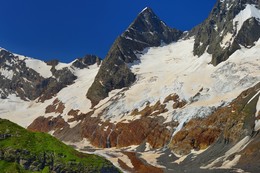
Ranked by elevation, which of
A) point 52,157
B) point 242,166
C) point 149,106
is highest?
point 149,106

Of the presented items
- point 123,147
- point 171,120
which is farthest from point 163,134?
point 123,147

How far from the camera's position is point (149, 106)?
18050 centimetres

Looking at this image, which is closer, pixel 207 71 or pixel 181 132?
pixel 181 132

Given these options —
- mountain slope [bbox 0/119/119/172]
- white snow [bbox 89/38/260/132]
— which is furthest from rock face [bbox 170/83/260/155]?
mountain slope [bbox 0/119/119/172]

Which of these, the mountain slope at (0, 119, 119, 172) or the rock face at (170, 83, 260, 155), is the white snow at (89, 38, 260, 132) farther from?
the mountain slope at (0, 119, 119, 172)

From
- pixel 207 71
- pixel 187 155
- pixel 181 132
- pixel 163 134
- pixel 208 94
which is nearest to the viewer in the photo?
pixel 187 155

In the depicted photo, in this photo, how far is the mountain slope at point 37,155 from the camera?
45.2 meters

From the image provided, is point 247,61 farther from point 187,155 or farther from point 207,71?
point 187,155

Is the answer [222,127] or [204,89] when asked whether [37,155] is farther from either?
[204,89]

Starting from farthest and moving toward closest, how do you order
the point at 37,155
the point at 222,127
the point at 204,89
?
the point at 204,89, the point at 222,127, the point at 37,155

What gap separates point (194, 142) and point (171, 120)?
29.5 meters

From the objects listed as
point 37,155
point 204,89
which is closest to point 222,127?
point 204,89

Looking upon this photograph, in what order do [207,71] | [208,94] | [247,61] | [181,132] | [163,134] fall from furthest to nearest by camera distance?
[207,71]
[247,61]
[208,94]
[163,134]
[181,132]

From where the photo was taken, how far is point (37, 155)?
4650cm
